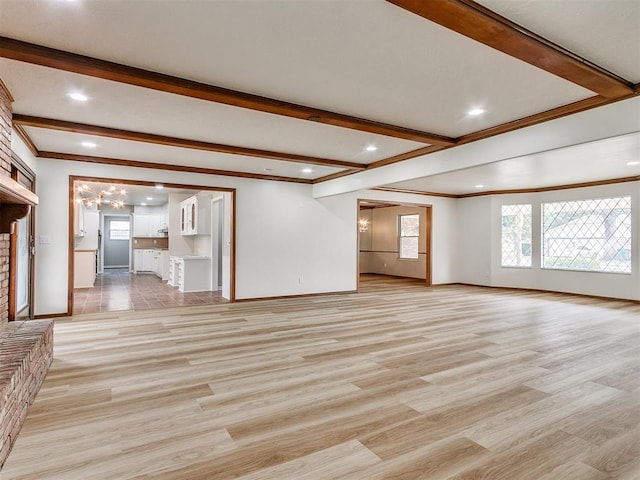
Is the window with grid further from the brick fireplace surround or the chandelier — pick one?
the chandelier

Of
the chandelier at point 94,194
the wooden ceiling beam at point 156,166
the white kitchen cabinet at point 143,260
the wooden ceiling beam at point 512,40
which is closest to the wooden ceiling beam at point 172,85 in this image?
the wooden ceiling beam at point 512,40

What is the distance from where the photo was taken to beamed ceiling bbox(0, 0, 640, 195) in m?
2.05

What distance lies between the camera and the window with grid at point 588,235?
6895 mm

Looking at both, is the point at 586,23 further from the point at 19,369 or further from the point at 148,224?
the point at 148,224

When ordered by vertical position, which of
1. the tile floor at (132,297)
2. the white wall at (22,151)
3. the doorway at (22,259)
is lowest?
the tile floor at (132,297)

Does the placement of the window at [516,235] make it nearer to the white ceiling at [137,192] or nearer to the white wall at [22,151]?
the white ceiling at [137,192]

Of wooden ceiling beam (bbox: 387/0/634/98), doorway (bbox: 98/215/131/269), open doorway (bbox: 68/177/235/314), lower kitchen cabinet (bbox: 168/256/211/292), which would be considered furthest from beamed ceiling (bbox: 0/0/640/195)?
doorway (bbox: 98/215/131/269)

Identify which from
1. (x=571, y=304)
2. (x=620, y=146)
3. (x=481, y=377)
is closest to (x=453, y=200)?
(x=571, y=304)

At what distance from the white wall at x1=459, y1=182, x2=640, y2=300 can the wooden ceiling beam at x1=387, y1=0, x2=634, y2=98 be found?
17.2ft

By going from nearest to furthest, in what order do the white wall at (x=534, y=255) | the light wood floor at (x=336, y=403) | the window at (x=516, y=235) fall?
the light wood floor at (x=336, y=403)
the white wall at (x=534, y=255)
the window at (x=516, y=235)

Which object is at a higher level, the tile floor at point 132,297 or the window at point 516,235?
the window at point 516,235

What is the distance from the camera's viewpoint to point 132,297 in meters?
7.11

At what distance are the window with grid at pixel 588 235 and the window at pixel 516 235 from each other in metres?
0.36

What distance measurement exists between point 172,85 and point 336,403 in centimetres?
269
